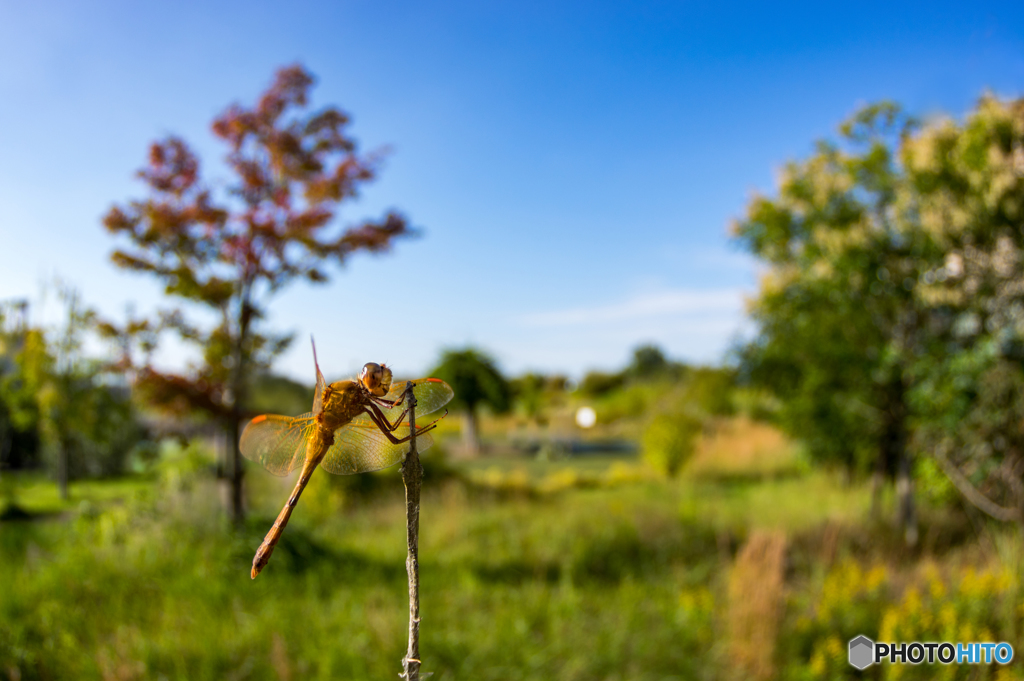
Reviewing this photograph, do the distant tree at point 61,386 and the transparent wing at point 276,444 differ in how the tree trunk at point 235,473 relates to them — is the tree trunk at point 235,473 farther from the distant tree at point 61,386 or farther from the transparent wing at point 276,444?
the transparent wing at point 276,444

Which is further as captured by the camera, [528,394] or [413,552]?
[528,394]

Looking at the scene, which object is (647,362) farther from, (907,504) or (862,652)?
(862,652)

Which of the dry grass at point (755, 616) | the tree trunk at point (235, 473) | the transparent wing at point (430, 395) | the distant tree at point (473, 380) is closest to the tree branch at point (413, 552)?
the transparent wing at point (430, 395)

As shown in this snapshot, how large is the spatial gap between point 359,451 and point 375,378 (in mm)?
298

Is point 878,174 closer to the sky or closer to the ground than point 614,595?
closer to the sky

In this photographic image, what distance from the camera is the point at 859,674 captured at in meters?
3.63

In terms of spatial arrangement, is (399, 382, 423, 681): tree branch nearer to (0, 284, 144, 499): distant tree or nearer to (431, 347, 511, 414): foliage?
(0, 284, 144, 499): distant tree

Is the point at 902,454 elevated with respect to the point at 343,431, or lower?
lower

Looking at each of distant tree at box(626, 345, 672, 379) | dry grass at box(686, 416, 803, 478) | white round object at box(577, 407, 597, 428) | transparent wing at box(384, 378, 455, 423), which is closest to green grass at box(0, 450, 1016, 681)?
transparent wing at box(384, 378, 455, 423)

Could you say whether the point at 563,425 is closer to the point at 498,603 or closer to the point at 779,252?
the point at 779,252

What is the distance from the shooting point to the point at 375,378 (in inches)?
23.0

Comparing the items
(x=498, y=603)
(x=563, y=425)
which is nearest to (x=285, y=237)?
(x=498, y=603)

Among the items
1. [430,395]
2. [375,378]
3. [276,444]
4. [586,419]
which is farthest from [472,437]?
[375,378]

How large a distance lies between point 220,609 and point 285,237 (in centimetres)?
267
